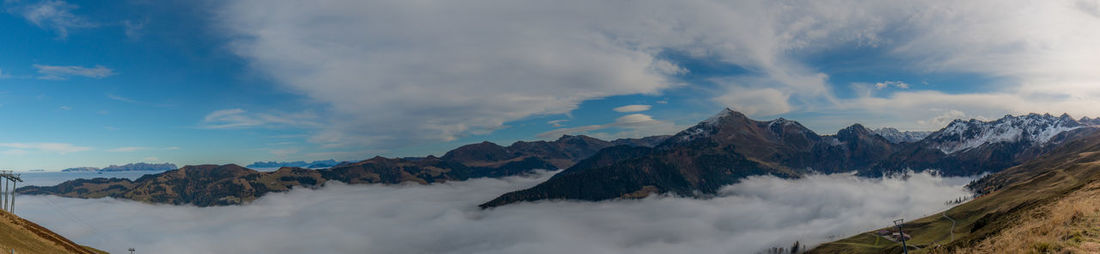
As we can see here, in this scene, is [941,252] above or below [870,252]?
above

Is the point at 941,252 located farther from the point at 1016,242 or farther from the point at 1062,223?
the point at 1016,242

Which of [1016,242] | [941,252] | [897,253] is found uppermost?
[1016,242]

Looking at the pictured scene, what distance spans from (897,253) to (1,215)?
188932 millimetres

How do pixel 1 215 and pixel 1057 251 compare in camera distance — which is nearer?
pixel 1057 251

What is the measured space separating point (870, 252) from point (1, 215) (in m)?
285

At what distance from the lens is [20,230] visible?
7612 centimetres

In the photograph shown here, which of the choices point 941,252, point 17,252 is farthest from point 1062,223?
point 17,252

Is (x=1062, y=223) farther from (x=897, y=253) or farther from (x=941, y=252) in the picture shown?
(x=897, y=253)

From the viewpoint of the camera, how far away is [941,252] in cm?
4559

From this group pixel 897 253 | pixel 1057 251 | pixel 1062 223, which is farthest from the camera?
pixel 897 253

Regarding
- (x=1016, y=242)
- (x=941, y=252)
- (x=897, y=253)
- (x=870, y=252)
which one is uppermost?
(x=1016, y=242)

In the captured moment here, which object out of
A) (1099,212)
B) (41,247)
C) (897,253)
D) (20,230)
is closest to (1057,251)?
(1099,212)

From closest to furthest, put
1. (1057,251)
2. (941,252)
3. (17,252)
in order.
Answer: (1057,251)
(941,252)
(17,252)

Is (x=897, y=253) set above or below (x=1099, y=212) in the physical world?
below
